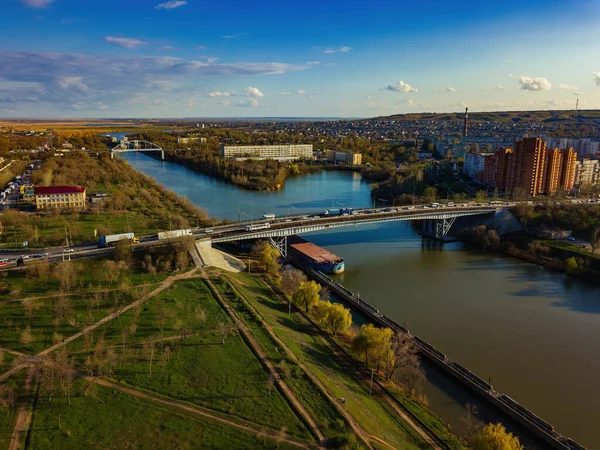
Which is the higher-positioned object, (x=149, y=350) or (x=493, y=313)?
(x=149, y=350)

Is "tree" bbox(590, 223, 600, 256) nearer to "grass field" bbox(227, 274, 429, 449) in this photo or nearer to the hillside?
"grass field" bbox(227, 274, 429, 449)

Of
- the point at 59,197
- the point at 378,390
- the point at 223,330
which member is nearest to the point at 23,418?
the point at 223,330

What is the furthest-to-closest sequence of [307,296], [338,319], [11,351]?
[307,296] → [338,319] → [11,351]

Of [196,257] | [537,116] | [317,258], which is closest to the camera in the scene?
[196,257]

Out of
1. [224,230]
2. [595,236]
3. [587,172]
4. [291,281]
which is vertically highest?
[587,172]

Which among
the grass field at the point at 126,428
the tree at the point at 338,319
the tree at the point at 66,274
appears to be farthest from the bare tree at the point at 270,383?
the tree at the point at 66,274

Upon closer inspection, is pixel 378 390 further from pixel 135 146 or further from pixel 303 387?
pixel 135 146
